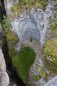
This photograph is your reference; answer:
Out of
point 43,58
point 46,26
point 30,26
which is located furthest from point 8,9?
point 43,58

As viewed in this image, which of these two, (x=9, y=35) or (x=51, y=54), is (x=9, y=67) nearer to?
(x=9, y=35)

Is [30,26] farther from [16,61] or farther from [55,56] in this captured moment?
[55,56]

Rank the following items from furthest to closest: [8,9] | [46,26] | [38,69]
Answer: [8,9], [46,26], [38,69]

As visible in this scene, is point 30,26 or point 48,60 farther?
point 30,26

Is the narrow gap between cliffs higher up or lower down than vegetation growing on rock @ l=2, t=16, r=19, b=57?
lower down

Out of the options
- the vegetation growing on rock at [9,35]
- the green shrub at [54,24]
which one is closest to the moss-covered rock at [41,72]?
the green shrub at [54,24]

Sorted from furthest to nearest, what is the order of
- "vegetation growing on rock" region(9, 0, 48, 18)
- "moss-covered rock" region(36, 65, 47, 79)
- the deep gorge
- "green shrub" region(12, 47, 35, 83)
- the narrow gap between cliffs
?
the narrow gap between cliffs < "vegetation growing on rock" region(9, 0, 48, 18) < "green shrub" region(12, 47, 35, 83) < the deep gorge < "moss-covered rock" region(36, 65, 47, 79)

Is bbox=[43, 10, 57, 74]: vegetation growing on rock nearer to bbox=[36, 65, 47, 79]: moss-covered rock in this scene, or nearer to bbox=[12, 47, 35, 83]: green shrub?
bbox=[36, 65, 47, 79]: moss-covered rock

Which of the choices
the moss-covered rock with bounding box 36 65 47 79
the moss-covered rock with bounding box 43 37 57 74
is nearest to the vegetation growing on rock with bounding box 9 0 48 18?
the moss-covered rock with bounding box 43 37 57 74

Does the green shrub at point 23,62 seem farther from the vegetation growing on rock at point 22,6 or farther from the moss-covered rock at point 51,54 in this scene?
the vegetation growing on rock at point 22,6
